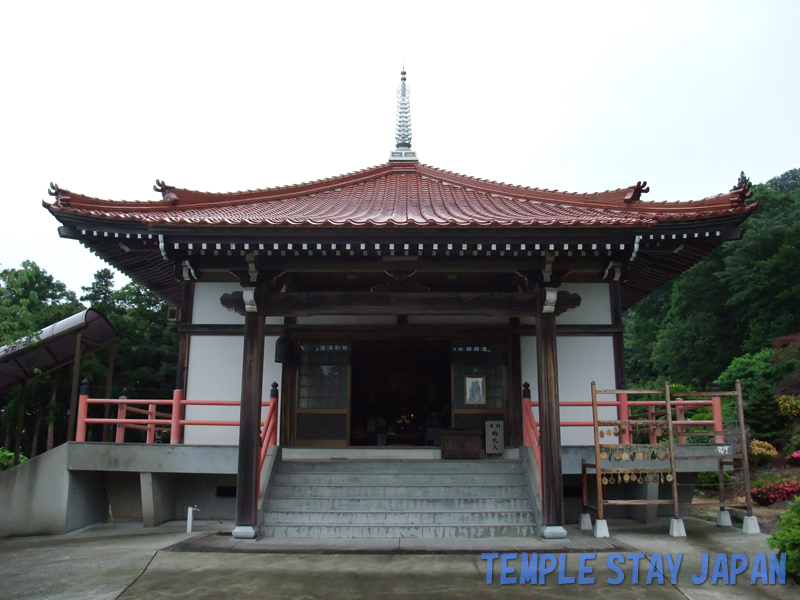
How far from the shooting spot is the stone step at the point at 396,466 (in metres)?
9.27

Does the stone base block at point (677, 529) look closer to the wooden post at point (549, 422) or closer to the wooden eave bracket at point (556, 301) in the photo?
the wooden post at point (549, 422)

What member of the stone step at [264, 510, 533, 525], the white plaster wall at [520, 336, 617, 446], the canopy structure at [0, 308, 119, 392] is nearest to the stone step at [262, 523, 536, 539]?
the stone step at [264, 510, 533, 525]

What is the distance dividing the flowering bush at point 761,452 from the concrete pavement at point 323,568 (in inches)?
413

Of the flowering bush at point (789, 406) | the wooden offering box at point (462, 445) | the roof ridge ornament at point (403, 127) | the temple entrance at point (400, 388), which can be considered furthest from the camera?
the flowering bush at point (789, 406)

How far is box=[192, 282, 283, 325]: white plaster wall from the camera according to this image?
10797mm

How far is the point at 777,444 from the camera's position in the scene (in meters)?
18.9

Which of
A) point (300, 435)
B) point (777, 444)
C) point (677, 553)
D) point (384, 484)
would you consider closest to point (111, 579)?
point (384, 484)

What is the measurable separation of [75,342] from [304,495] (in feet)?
24.3

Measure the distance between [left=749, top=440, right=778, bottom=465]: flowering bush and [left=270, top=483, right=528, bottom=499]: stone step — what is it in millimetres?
12172

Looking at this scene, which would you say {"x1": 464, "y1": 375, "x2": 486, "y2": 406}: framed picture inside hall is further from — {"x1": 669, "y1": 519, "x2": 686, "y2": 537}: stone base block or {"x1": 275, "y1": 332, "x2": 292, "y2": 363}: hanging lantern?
{"x1": 669, "y1": 519, "x2": 686, "y2": 537}: stone base block

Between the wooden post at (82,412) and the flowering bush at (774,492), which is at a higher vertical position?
the wooden post at (82,412)

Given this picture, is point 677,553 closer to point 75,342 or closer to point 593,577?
point 593,577

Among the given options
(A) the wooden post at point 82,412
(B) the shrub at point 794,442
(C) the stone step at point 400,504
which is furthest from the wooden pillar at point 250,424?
(B) the shrub at point 794,442

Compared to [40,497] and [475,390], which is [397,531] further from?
[40,497]
